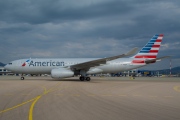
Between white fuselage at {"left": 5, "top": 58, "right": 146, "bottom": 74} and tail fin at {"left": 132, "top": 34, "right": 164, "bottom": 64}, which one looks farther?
tail fin at {"left": 132, "top": 34, "right": 164, "bottom": 64}

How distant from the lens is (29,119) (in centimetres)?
606

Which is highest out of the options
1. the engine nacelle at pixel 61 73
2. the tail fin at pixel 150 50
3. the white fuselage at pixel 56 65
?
the tail fin at pixel 150 50

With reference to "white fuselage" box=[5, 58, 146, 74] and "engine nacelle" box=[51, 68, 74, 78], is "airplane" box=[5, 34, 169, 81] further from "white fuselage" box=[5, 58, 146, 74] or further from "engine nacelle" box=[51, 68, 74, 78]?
"engine nacelle" box=[51, 68, 74, 78]

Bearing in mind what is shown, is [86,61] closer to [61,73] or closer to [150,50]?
[61,73]

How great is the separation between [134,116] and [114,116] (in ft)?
2.08

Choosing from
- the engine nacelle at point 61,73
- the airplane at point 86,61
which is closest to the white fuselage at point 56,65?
the airplane at point 86,61

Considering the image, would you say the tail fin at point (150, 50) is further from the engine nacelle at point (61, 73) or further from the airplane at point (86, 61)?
the engine nacelle at point (61, 73)

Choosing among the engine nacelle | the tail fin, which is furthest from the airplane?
the engine nacelle

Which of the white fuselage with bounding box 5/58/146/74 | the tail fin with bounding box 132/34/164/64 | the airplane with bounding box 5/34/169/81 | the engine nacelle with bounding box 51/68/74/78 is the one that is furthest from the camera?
the tail fin with bounding box 132/34/164/64

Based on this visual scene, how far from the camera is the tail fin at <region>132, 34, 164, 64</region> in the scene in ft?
107

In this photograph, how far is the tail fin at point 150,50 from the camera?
32.5 metres

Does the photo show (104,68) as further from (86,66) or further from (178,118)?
(178,118)

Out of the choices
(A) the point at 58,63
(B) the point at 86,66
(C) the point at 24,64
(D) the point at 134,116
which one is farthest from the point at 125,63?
(D) the point at 134,116

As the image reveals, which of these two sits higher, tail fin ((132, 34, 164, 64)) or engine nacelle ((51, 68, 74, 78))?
tail fin ((132, 34, 164, 64))
